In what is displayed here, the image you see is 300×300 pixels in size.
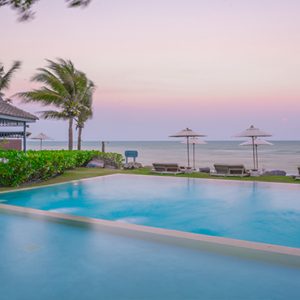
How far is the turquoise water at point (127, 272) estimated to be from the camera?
12.3 ft

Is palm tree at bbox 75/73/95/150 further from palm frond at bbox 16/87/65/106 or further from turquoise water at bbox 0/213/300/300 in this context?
turquoise water at bbox 0/213/300/300

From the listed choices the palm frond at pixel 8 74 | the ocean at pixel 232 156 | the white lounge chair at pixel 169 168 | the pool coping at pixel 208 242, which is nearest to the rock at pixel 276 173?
the white lounge chair at pixel 169 168

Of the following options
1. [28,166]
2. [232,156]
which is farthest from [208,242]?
[232,156]

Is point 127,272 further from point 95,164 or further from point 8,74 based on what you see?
point 8,74

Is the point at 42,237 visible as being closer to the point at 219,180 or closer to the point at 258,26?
the point at 219,180

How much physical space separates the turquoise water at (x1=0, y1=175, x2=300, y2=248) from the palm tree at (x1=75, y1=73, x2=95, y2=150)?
1081 cm

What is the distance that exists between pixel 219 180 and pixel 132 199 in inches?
218

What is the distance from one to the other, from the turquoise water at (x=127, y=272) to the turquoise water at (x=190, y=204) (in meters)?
1.98

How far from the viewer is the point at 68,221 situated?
6953 millimetres

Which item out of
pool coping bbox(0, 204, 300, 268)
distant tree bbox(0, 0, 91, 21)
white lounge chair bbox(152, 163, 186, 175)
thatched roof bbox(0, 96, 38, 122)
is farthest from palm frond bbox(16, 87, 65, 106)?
distant tree bbox(0, 0, 91, 21)

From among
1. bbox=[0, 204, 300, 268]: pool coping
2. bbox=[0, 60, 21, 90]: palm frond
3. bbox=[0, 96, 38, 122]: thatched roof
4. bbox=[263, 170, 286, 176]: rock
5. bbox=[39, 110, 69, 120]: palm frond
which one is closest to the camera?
bbox=[0, 204, 300, 268]: pool coping

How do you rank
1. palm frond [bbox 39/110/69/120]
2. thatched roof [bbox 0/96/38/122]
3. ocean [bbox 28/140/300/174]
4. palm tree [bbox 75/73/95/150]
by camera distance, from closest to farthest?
thatched roof [bbox 0/96/38/122]
palm frond [bbox 39/110/69/120]
palm tree [bbox 75/73/95/150]
ocean [bbox 28/140/300/174]

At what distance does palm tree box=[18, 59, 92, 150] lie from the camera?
2189 cm

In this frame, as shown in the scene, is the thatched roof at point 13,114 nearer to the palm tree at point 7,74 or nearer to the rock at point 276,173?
the palm tree at point 7,74
